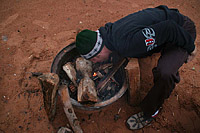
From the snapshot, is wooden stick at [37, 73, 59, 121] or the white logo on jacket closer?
wooden stick at [37, 73, 59, 121]

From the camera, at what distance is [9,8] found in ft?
15.0

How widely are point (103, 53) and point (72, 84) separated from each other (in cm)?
88

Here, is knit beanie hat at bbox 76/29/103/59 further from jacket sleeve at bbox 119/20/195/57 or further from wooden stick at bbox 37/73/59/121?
wooden stick at bbox 37/73/59/121

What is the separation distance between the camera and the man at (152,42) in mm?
2078

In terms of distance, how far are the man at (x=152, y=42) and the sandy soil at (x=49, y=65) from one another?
2.25 ft

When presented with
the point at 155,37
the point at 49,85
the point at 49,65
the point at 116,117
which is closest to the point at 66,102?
the point at 49,85

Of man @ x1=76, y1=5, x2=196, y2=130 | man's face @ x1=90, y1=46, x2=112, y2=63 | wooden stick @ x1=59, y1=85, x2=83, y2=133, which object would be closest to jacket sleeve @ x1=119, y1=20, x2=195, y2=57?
man @ x1=76, y1=5, x2=196, y2=130

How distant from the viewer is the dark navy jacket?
2.08 meters

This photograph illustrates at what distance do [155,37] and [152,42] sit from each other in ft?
0.26

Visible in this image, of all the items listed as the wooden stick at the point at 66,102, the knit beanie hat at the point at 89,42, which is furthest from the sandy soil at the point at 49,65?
the knit beanie hat at the point at 89,42

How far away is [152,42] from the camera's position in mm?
2102

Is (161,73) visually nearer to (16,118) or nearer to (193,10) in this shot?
(16,118)

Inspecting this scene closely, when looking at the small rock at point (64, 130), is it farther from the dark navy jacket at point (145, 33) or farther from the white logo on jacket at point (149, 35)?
the white logo on jacket at point (149, 35)

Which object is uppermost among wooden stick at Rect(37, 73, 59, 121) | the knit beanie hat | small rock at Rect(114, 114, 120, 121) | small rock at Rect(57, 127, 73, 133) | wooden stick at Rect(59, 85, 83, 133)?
the knit beanie hat
